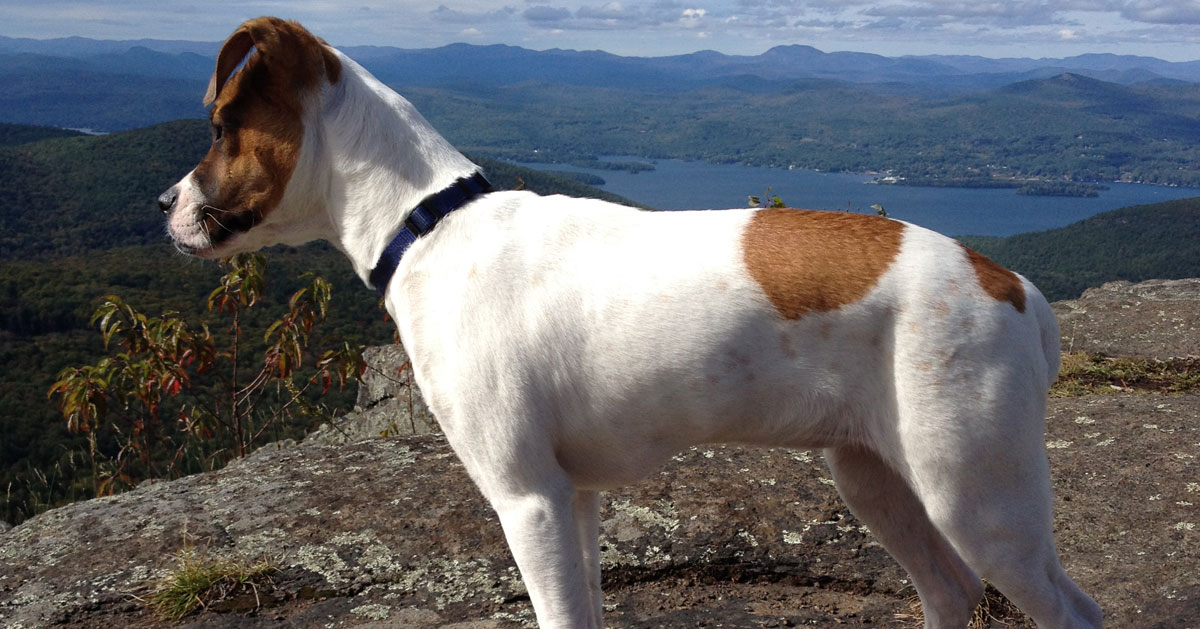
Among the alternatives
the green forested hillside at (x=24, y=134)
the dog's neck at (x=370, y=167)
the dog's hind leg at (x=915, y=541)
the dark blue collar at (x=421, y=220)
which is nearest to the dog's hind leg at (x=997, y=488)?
the dog's hind leg at (x=915, y=541)

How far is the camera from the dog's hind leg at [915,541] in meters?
3.22

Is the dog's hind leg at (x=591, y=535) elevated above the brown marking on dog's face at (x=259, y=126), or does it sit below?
below

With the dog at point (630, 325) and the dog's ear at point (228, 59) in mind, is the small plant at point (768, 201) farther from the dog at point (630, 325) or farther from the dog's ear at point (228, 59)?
the dog's ear at point (228, 59)

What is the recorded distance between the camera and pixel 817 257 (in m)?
2.57

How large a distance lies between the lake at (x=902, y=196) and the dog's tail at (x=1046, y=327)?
86894mm

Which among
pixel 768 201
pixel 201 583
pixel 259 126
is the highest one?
pixel 259 126

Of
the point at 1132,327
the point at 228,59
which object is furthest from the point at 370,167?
the point at 1132,327

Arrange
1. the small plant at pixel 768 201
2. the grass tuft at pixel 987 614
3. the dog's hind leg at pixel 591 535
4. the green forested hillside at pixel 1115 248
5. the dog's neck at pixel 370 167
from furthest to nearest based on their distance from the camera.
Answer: the green forested hillside at pixel 1115 248 → the small plant at pixel 768 201 → the grass tuft at pixel 987 614 → the dog's hind leg at pixel 591 535 → the dog's neck at pixel 370 167

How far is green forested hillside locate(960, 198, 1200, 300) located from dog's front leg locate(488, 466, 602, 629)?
1632 inches

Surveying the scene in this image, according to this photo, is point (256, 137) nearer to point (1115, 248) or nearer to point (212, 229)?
point (212, 229)

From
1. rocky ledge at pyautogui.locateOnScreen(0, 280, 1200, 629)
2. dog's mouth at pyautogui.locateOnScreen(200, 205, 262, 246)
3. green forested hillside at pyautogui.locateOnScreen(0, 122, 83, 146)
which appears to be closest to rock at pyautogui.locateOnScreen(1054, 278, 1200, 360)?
rocky ledge at pyautogui.locateOnScreen(0, 280, 1200, 629)

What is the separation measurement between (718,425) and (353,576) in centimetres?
214

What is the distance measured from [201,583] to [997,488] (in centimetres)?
318

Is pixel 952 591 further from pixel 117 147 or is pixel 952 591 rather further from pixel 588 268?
pixel 117 147
